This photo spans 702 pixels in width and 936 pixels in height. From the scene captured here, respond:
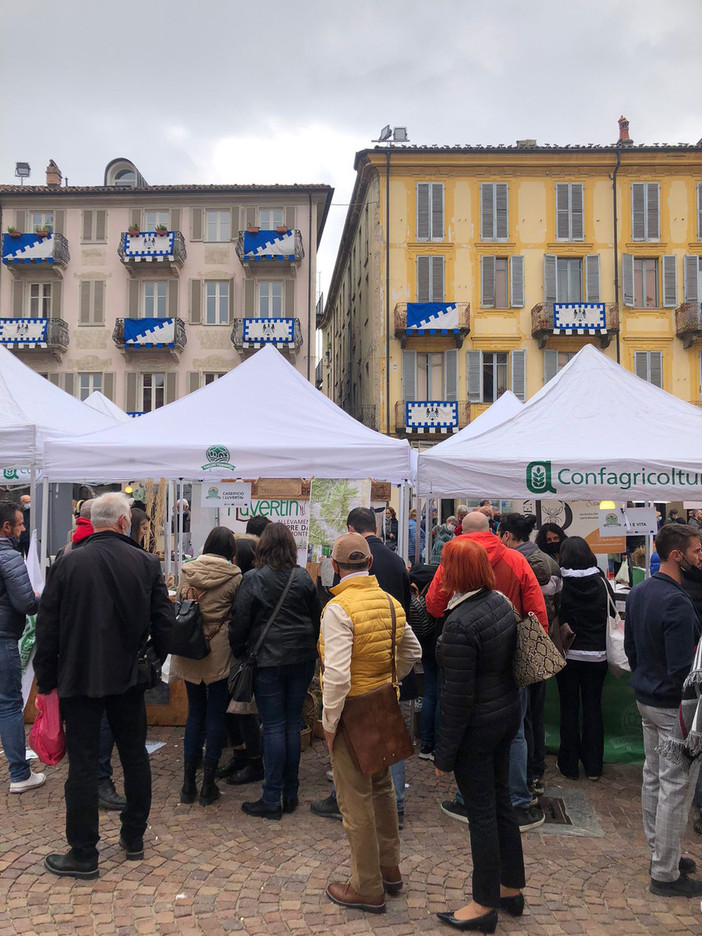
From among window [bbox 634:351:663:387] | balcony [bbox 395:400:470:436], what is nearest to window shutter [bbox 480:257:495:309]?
balcony [bbox 395:400:470:436]

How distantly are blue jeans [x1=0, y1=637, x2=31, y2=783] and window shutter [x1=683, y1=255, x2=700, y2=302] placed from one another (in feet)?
86.8

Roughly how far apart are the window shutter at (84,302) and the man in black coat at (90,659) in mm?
25906

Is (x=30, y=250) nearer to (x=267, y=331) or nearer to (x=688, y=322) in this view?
(x=267, y=331)

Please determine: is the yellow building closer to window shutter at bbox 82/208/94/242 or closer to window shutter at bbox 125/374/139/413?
window shutter at bbox 125/374/139/413

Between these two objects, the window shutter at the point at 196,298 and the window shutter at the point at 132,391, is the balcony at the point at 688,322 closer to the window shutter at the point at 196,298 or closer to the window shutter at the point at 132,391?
the window shutter at the point at 196,298

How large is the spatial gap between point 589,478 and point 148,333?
76.0 ft

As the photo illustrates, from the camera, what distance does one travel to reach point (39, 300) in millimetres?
27781

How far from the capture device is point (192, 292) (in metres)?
27.6

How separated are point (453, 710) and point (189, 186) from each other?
2746 cm

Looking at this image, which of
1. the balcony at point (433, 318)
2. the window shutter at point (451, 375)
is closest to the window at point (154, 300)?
the balcony at point (433, 318)

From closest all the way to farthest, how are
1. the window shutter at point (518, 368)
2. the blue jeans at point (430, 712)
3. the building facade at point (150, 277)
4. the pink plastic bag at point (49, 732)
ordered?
the pink plastic bag at point (49, 732) < the blue jeans at point (430, 712) < the window shutter at point (518, 368) < the building facade at point (150, 277)

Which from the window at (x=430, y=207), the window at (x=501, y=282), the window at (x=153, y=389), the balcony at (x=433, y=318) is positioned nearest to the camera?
the balcony at (x=433, y=318)

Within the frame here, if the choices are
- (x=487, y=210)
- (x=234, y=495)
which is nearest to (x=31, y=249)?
(x=487, y=210)

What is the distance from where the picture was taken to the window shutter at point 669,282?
25.9 metres
